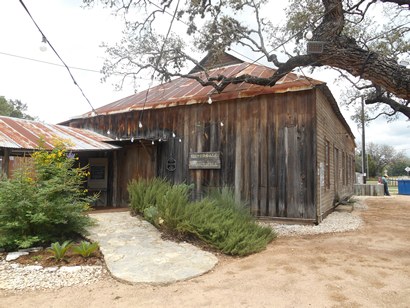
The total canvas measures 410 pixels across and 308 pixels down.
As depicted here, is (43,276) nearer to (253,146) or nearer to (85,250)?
(85,250)

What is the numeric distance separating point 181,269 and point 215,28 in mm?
7948

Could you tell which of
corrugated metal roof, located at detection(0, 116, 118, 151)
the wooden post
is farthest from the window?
the wooden post

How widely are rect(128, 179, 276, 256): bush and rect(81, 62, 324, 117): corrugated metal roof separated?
11.7 feet

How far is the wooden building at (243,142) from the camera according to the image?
8594mm

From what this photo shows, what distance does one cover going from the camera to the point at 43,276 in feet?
14.5

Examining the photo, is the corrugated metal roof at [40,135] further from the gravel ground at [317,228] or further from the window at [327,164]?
the window at [327,164]

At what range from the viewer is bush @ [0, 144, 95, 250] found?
537 cm

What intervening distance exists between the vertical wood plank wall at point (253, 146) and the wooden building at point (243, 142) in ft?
0.09

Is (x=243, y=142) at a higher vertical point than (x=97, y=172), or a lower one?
higher

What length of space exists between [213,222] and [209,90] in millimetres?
5802

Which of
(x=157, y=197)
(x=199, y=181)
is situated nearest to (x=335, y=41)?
(x=157, y=197)

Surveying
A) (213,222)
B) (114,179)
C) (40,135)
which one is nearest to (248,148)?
(213,222)

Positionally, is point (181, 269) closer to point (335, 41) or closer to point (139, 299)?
point (139, 299)

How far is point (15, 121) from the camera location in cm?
1034
